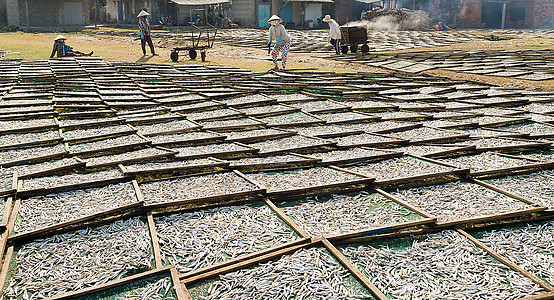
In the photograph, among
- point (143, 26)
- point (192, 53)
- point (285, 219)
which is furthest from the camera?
point (192, 53)

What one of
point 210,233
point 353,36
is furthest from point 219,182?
point 353,36

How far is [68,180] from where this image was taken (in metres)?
4.38

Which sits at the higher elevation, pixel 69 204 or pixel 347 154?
pixel 347 154

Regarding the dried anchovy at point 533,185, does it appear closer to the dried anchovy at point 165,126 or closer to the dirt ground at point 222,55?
the dried anchovy at point 165,126

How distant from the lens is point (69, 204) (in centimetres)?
391

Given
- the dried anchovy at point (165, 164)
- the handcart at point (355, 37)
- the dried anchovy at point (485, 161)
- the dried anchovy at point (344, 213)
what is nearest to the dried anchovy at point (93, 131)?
the dried anchovy at point (165, 164)

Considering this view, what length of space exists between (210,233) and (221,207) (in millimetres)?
458

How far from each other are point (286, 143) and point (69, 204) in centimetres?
278

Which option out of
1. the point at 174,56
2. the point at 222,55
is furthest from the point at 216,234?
the point at 222,55

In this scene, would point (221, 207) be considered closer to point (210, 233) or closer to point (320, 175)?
point (210, 233)

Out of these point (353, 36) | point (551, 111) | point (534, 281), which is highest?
point (353, 36)

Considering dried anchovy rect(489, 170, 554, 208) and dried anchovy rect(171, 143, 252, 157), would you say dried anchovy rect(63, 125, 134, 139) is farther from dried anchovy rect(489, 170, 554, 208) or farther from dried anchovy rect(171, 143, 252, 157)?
dried anchovy rect(489, 170, 554, 208)

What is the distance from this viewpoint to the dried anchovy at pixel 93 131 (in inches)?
241

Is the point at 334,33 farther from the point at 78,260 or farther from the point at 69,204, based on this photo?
the point at 78,260
